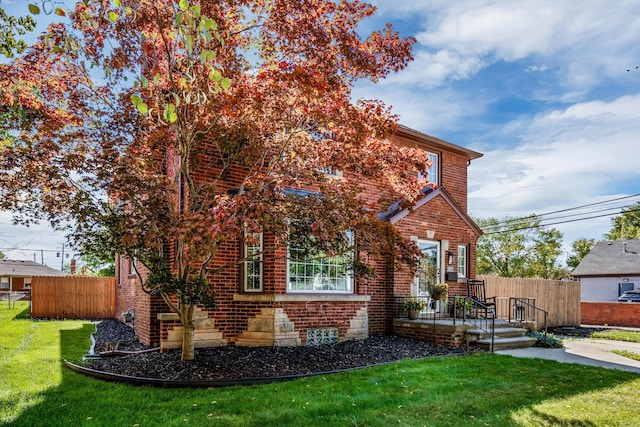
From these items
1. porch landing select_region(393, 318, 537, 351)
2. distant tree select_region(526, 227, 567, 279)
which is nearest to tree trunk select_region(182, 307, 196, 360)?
porch landing select_region(393, 318, 537, 351)

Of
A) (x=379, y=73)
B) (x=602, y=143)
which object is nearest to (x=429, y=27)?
(x=379, y=73)

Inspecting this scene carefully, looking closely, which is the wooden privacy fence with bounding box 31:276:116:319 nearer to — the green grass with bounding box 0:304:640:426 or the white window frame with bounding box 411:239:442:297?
the green grass with bounding box 0:304:640:426

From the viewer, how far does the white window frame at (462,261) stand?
14.5 m

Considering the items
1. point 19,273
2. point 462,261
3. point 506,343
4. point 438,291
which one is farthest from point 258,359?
point 19,273

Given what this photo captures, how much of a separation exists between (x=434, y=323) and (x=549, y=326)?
9000mm

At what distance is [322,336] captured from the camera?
35.2 ft

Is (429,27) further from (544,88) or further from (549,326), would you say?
(549,326)

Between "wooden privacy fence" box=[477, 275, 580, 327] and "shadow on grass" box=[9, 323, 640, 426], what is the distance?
879 centimetres

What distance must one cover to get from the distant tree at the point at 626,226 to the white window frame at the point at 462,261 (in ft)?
117

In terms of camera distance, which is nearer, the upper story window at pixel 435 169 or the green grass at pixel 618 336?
the green grass at pixel 618 336

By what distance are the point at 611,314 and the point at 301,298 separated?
17641mm

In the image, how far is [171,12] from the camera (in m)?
6.71

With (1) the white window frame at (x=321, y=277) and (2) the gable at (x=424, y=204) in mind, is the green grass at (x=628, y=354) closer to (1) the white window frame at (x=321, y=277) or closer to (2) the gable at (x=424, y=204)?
(2) the gable at (x=424, y=204)

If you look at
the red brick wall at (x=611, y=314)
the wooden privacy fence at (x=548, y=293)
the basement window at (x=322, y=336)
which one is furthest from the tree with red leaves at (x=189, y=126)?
the red brick wall at (x=611, y=314)
